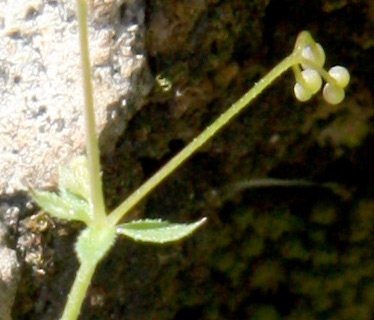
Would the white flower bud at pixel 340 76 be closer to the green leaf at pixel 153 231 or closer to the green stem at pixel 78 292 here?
the green leaf at pixel 153 231

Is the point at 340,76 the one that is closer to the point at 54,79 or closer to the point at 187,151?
the point at 187,151

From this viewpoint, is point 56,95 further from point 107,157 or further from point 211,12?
point 211,12

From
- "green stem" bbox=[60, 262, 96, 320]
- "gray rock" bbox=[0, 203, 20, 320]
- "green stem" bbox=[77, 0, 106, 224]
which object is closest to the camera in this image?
"green stem" bbox=[77, 0, 106, 224]

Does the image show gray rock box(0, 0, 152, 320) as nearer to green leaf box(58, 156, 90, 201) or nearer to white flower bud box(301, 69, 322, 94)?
green leaf box(58, 156, 90, 201)

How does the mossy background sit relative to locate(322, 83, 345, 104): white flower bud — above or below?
above

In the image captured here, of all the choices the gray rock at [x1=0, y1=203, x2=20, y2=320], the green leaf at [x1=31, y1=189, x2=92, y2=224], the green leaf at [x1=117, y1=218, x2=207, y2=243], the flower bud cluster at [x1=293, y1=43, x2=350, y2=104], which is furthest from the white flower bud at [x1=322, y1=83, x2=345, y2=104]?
the gray rock at [x1=0, y1=203, x2=20, y2=320]
